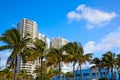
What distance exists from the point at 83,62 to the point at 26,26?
11168cm

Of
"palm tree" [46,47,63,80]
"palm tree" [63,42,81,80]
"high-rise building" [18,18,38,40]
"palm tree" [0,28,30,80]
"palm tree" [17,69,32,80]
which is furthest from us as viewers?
"high-rise building" [18,18,38,40]

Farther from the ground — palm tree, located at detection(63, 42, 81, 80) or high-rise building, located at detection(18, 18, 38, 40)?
high-rise building, located at detection(18, 18, 38, 40)

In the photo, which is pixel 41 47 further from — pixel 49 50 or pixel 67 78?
pixel 67 78

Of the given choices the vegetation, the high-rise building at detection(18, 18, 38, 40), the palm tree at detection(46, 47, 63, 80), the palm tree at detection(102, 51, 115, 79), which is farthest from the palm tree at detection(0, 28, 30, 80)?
the high-rise building at detection(18, 18, 38, 40)

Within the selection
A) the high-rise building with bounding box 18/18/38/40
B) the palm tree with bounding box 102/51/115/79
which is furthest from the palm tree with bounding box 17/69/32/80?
the high-rise building with bounding box 18/18/38/40

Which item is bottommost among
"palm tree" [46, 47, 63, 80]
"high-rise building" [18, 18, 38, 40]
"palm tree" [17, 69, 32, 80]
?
"palm tree" [17, 69, 32, 80]

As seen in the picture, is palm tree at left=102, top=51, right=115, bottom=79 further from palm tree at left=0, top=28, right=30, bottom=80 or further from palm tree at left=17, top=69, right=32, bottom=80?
palm tree at left=0, top=28, right=30, bottom=80

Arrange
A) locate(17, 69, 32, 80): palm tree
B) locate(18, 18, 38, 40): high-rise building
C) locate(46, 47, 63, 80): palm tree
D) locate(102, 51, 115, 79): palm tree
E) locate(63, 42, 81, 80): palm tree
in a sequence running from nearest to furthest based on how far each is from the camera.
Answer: locate(46, 47, 63, 80): palm tree < locate(63, 42, 81, 80): palm tree < locate(102, 51, 115, 79): palm tree < locate(17, 69, 32, 80): palm tree < locate(18, 18, 38, 40): high-rise building

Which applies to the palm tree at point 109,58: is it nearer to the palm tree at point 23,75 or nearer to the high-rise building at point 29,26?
the palm tree at point 23,75

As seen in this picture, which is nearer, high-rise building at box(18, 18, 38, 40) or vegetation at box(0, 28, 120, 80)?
vegetation at box(0, 28, 120, 80)

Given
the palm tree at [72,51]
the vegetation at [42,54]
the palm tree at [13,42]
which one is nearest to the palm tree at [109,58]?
the vegetation at [42,54]

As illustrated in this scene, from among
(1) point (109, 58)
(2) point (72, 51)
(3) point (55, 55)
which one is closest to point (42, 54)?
(3) point (55, 55)

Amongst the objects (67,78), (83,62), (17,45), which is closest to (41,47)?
(17,45)

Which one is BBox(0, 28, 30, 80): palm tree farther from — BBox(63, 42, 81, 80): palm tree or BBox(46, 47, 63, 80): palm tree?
BBox(63, 42, 81, 80): palm tree
